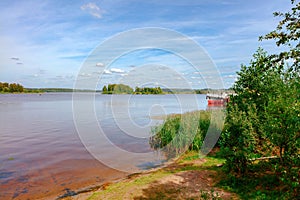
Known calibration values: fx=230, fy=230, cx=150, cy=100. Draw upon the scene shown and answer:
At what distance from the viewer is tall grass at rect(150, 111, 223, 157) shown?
13.1m

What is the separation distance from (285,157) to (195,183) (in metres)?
2.95

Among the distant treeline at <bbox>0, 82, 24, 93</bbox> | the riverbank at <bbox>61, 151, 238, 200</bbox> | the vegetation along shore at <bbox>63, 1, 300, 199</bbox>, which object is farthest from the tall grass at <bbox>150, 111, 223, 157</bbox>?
the distant treeline at <bbox>0, 82, 24, 93</bbox>

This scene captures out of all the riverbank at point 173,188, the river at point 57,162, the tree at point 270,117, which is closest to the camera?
the tree at point 270,117

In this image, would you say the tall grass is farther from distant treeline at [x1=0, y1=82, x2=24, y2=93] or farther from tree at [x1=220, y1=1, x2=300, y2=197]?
distant treeline at [x1=0, y1=82, x2=24, y2=93]

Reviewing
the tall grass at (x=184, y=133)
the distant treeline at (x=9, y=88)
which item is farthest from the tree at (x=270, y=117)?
the distant treeline at (x=9, y=88)

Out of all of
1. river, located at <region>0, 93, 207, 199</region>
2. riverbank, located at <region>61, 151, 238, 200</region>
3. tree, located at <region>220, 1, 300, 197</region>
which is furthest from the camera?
river, located at <region>0, 93, 207, 199</region>

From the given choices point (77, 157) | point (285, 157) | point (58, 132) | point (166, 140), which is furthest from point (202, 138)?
point (58, 132)

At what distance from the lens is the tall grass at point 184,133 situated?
1309 centimetres

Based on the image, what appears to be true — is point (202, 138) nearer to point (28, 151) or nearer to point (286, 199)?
point (286, 199)

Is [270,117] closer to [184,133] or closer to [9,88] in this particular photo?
[184,133]

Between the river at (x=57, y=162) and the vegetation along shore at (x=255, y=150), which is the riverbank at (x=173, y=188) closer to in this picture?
the vegetation along shore at (x=255, y=150)

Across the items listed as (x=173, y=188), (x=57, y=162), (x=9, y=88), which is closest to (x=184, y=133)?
(x=173, y=188)

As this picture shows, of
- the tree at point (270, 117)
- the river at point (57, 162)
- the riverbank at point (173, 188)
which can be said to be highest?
the tree at point (270, 117)

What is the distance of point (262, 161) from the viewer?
686cm
